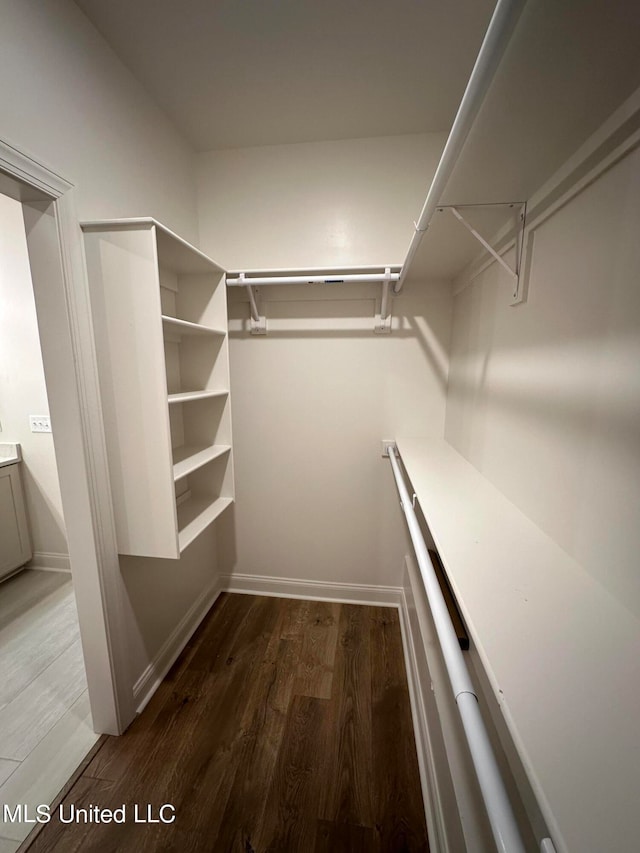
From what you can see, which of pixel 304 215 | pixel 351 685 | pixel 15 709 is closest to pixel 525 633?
pixel 351 685

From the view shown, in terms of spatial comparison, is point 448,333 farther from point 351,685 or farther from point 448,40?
point 351,685

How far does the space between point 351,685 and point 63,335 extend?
1.95m

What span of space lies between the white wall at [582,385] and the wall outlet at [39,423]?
2.83 metres

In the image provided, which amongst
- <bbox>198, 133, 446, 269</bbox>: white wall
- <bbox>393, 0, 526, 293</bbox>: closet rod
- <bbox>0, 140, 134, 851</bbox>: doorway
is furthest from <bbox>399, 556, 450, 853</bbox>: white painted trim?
<bbox>198, 133, 446, 269</bbox>: white wall

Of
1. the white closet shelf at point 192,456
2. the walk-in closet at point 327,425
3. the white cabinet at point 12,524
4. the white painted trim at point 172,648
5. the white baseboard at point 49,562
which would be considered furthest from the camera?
the white baseboard at point 49,562

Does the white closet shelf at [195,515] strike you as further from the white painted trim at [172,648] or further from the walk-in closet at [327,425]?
the white painted trim at [172,648]

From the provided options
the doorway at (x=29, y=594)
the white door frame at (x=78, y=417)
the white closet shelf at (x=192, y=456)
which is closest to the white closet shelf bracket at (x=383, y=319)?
the white closet shelf at (x=192, y=456)

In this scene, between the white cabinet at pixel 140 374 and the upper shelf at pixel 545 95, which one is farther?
the white cabinet at pixel 140 374

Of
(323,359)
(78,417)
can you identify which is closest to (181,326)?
(78,417)

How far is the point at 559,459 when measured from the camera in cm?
79

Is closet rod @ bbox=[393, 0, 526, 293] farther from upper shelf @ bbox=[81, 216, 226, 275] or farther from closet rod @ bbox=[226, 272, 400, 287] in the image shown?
upper shelf @ bbox=[81, 216, 226, 275]

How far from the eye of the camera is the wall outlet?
7.45 ft

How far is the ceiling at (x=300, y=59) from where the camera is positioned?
1.09m

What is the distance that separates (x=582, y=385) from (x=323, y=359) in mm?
1365
